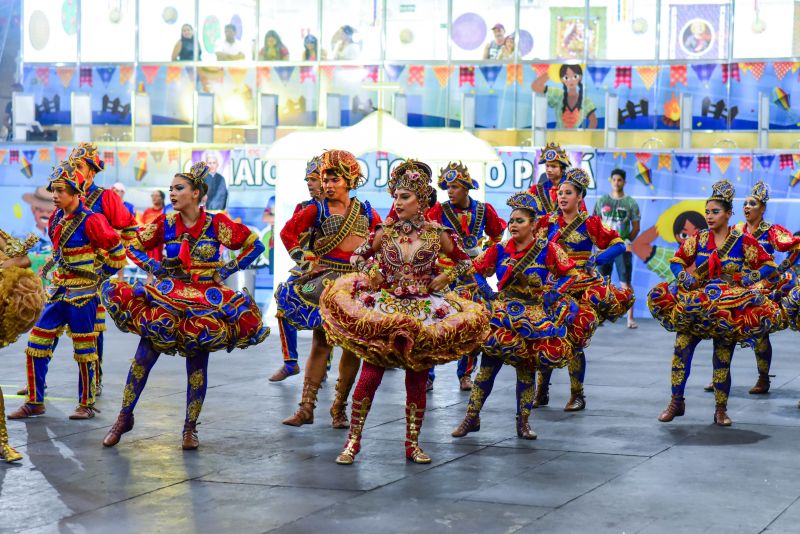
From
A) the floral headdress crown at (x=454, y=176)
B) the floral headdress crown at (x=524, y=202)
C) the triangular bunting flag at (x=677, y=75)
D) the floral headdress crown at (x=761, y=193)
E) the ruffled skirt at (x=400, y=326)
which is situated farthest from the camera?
the triangular bunting flag at (x=677, y=75)

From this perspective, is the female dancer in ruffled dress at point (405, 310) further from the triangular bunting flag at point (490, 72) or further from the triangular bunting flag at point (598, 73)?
the triangular bunting flag at point (490, 72)

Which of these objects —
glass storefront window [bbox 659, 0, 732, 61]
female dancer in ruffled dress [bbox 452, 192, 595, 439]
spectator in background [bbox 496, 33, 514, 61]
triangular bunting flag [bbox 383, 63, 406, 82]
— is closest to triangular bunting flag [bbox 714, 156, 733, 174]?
glass storefront window [bbox 659, 0, 732, 61]

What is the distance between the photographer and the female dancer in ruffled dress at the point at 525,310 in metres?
8.91

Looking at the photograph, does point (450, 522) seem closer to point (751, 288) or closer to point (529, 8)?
point (751, 288)

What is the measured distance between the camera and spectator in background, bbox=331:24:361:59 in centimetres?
2439

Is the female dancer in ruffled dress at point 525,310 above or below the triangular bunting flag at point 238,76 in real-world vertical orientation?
below

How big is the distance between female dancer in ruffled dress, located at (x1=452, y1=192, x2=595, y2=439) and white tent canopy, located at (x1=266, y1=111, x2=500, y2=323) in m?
7.88

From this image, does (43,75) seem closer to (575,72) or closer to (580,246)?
(575,72)

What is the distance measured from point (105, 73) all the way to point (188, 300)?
18.0 meters

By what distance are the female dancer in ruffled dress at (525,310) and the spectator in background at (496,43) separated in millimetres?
14678

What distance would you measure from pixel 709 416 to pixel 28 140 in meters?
17.5

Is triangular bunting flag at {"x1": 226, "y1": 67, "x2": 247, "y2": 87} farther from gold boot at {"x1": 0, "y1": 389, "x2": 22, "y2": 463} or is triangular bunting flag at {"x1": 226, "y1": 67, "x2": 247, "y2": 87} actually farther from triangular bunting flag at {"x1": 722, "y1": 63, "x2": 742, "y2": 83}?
gold boot at {"x1": 0, "y1": 389, "x2": 22, "y2": 463}

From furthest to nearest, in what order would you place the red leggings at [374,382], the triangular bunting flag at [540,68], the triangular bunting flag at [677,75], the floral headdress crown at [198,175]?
the triangular bunting flag at [540,68] < the triangular bunting flag at [677,75] < the floral headdress crown at [198,175] < the red leggings at [374,382]

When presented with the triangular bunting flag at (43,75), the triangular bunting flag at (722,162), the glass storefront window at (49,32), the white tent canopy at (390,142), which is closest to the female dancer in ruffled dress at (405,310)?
the white tent canopy at (390,142)
